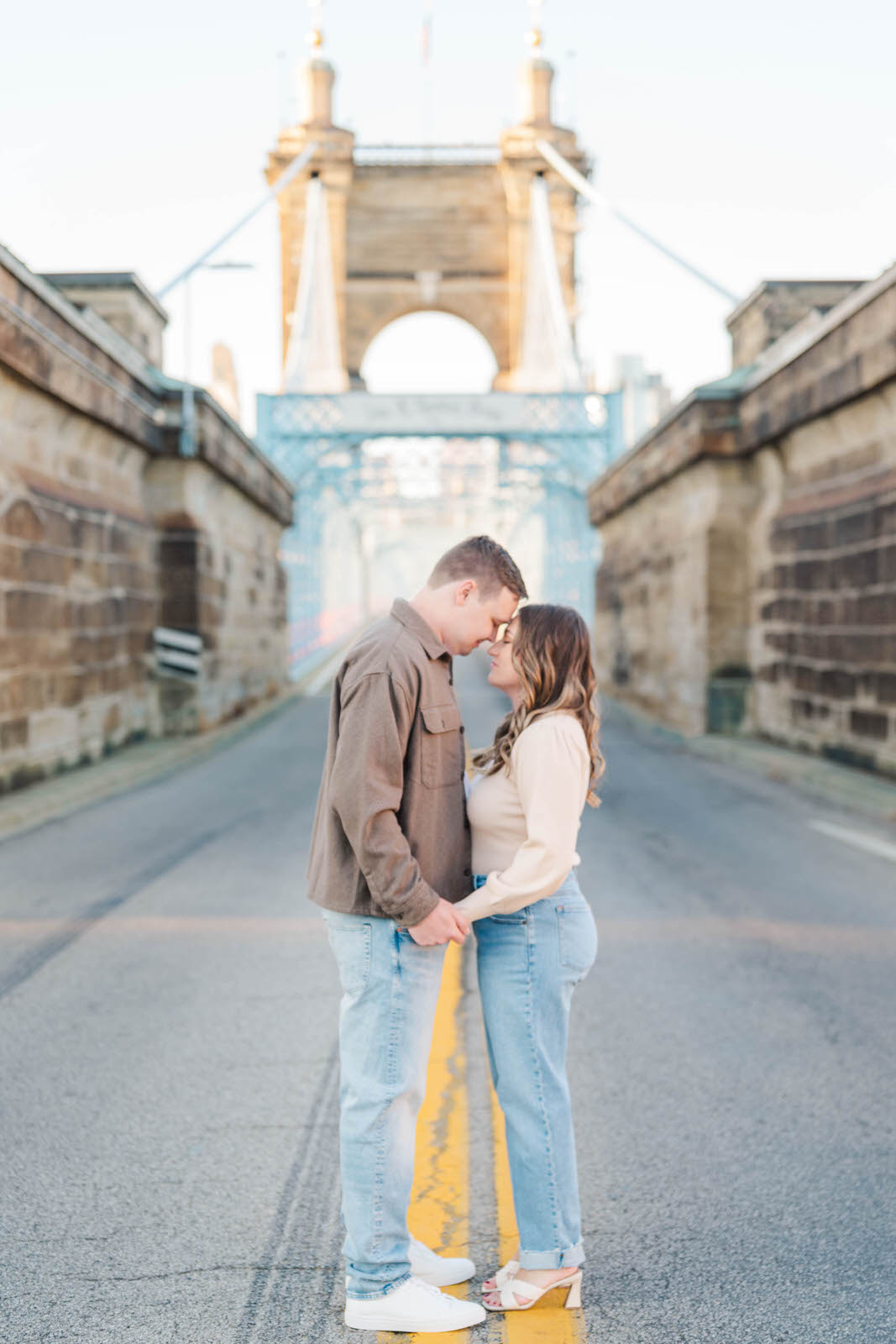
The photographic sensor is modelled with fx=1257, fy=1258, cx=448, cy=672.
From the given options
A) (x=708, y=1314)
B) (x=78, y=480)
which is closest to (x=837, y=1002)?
(x=708, y=1314)

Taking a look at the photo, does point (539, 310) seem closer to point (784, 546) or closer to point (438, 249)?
point (438, 249)

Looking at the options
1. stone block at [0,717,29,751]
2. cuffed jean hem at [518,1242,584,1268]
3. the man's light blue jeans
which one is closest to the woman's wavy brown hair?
the man's light blue jeans

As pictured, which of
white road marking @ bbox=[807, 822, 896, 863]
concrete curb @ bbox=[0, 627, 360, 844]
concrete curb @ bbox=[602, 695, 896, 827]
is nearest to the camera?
white road marking @ bbox=[807, 822, 896, 863]

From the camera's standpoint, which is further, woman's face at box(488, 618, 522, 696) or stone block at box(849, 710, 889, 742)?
stone block at box(849, 710, 889, 742)

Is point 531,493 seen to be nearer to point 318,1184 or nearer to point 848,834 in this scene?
point 848,834

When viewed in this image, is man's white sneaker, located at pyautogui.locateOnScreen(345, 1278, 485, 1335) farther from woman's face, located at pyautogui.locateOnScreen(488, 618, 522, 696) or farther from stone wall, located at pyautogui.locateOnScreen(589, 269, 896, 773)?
stone wall, located at pyautogui.locateOnScreen(589, 269, 896, 773)

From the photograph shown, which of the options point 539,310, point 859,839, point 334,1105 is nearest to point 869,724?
point 859,839

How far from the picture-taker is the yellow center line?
9.45ft

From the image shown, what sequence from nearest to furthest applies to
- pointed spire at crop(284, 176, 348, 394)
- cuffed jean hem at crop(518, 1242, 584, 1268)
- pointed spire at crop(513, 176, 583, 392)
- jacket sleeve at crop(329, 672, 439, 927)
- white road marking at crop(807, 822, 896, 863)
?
1. jacket sleeve at crop(329, 672, 439, 927)
2. cuffed jean hem at crop(518, 1242, 584, 1268)
3. white road marking at crop(807, 822, 896, 863)
4. pointed spire at crop(284, 176, 348, 394)
5. pointed spire at crop(513, 176, 583, 392)

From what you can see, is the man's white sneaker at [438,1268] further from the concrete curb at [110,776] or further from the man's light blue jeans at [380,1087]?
the concrete curb at [110,776]

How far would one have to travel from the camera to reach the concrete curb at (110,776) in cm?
886

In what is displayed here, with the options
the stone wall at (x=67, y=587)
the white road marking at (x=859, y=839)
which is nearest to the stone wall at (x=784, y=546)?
the white road marking at (x=859, y=839)

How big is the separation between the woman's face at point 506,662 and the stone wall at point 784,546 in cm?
755

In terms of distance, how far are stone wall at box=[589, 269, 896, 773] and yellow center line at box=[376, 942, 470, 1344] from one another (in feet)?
21.5
